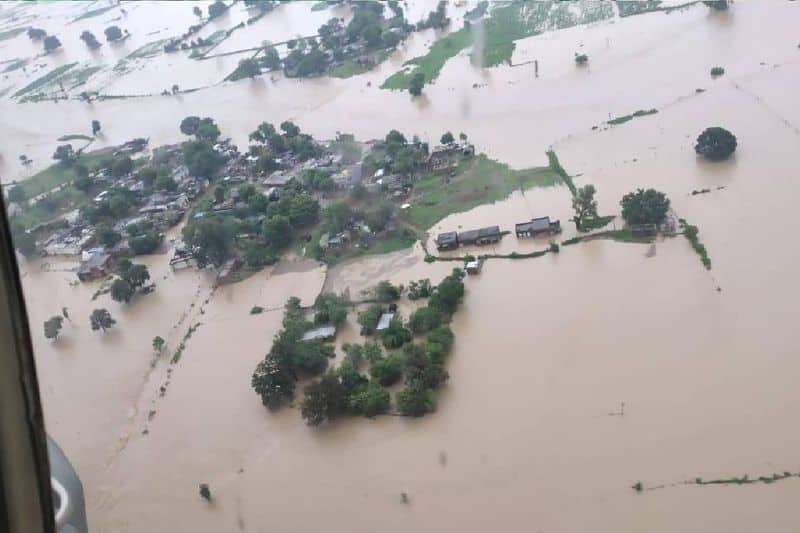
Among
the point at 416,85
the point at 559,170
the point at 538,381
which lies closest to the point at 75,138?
the point at 416,85

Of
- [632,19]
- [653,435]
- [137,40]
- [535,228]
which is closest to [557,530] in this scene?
[653,435]

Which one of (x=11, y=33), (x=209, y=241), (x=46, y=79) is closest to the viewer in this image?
(x=209, y=241)

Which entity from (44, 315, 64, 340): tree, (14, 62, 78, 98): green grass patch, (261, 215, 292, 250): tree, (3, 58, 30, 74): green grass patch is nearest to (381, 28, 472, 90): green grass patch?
(261, 215, 292, 250): tree

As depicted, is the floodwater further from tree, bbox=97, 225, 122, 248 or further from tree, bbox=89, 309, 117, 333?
tree, bbox=97, 225, 122, 248

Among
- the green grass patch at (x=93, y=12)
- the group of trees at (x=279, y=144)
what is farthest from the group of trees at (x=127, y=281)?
the green grass patch at (x=93, y=12)

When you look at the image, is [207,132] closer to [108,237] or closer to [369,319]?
[108,237]

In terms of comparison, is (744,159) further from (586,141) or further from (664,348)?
(664,348)
